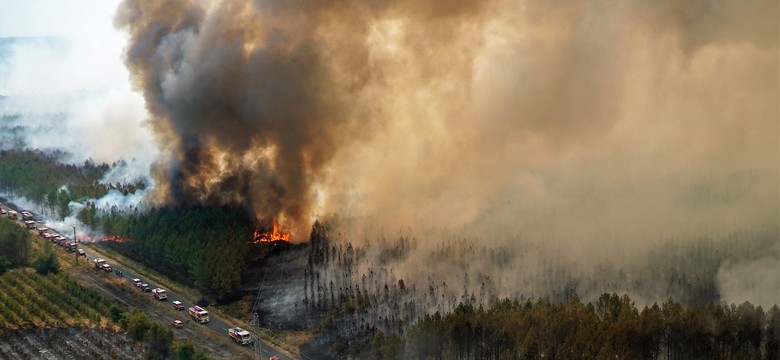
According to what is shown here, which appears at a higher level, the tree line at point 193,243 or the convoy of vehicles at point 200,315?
the tree line at point 193,243

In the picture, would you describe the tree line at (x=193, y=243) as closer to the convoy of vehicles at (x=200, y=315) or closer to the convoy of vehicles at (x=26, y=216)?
the convoy of vehicles at (x=200, y=315)

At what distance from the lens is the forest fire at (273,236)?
136 ft

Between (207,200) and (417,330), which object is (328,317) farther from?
(207,200)

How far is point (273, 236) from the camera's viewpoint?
4222 centimetres

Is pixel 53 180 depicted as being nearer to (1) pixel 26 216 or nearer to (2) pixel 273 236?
(1) pixel 26 216

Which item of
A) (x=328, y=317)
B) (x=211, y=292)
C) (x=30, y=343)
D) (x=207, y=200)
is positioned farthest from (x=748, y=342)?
(x=207, y=200)

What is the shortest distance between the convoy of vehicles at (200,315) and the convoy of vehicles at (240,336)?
7.95 ft

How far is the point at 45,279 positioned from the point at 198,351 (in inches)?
504

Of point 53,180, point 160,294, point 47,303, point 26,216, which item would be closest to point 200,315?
point 160,294

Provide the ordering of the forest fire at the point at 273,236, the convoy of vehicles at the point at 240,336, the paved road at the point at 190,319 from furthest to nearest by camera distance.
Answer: the forest fire at the point at 273,236, the convoy of vehicles at the point at 240,336, the paved road at the point at 190,319

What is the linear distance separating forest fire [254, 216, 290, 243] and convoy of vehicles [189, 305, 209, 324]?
860cm

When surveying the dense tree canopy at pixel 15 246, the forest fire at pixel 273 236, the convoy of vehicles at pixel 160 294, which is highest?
the forest fire at pixel 273 236

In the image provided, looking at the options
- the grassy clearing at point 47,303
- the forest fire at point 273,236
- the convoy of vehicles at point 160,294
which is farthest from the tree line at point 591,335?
the forest fire at point 273,236

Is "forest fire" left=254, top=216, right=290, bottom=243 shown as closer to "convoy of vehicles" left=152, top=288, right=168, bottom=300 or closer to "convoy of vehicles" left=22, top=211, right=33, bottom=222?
"convoy of vehicles" left=152, top=288, right=168, bottom=300
